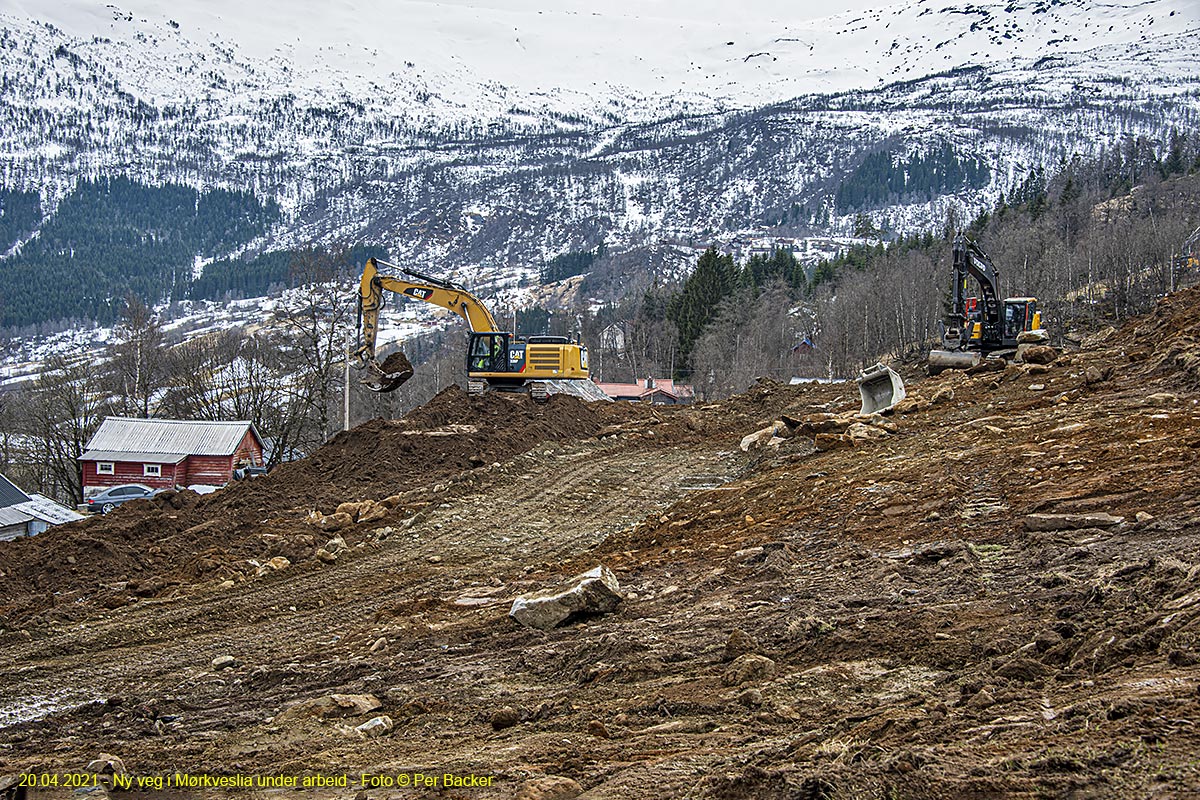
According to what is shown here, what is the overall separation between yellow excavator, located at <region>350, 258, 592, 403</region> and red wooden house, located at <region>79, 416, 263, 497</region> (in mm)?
19137

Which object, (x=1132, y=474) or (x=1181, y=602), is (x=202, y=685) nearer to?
(x=1181, y=602)

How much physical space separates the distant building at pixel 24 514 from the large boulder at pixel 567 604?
28608 millimetres

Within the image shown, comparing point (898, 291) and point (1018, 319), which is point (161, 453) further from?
point (898, 291)

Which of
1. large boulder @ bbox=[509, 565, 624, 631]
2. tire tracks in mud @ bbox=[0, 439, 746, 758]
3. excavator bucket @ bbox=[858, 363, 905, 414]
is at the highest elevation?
excavator bucket @ bbox=[858, 363, 905, 414]

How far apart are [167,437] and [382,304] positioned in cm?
2132

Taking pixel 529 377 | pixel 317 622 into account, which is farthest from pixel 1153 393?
pixel 529 377

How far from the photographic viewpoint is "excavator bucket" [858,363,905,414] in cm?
2142

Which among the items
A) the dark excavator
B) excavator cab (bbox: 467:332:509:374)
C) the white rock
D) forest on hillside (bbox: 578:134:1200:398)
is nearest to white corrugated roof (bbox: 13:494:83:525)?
excavator cab (bbox: 467:332:509:374)

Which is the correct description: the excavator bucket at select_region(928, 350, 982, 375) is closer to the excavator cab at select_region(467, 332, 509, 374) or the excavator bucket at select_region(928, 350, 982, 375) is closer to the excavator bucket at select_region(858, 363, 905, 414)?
the excavator bucket at select_region(858, 363, 905, 414)

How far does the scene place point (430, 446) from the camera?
20781 mm

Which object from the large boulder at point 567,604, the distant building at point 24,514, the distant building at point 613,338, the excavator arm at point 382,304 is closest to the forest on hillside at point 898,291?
the distant building at point 613,338

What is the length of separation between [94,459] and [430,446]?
28.5m

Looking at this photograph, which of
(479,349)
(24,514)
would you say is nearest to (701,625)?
(479,349)

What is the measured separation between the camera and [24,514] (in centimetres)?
3259
